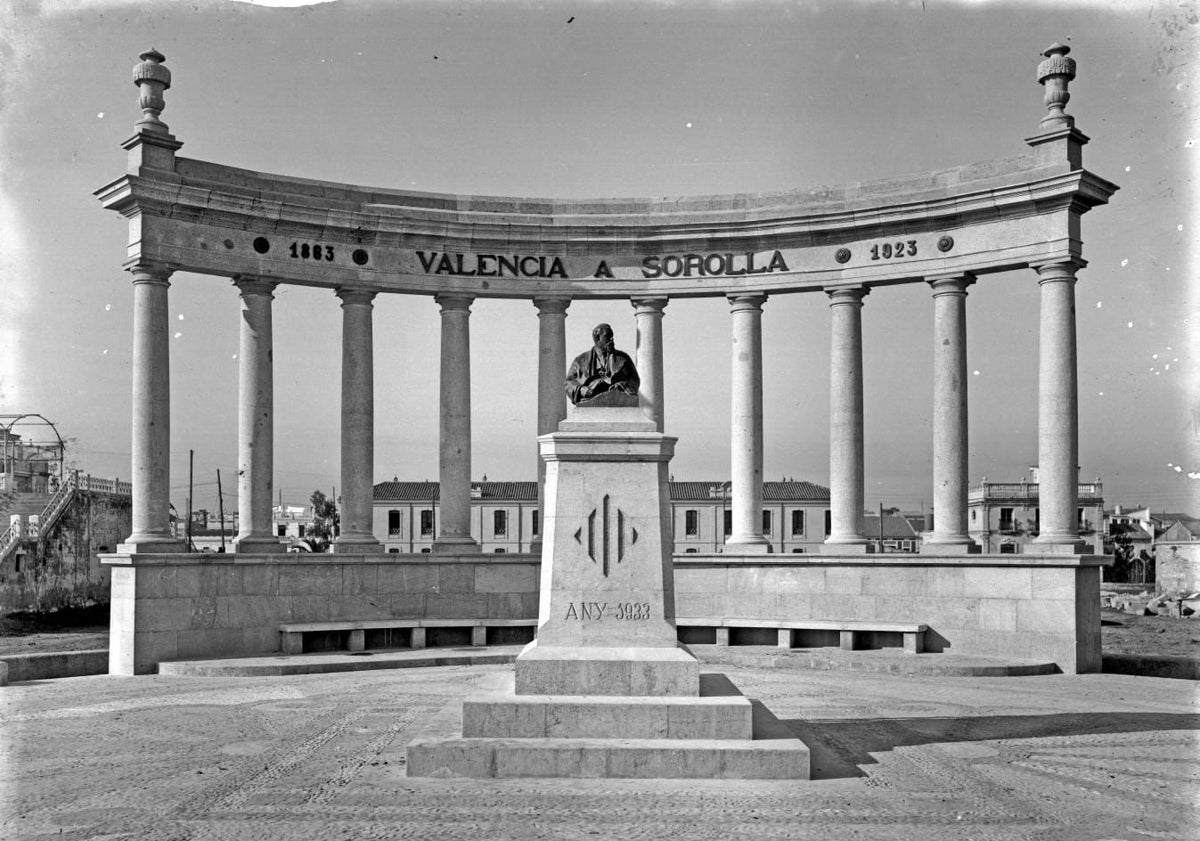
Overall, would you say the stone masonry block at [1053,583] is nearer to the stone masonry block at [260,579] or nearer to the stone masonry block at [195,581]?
the stone masonry block at [260,579]

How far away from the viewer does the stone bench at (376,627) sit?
3956cm

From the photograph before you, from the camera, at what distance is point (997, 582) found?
39156mm

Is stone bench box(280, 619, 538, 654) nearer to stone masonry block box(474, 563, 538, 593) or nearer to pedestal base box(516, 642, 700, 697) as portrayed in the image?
stone masonry block box(474, 563, 538, 593)

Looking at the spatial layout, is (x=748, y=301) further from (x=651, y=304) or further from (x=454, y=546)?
(x=454, y=546)

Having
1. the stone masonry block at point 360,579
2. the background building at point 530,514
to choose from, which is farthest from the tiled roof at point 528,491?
the stone masonry block at point 360,579

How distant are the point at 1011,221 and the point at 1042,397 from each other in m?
6.03

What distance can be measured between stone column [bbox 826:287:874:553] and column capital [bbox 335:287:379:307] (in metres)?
17.0

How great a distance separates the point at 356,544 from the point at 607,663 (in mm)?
23263

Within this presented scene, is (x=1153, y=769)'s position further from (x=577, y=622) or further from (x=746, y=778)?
(x=577, y=622)

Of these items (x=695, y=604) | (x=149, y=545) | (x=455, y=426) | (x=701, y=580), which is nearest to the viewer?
(x=149, y=545)

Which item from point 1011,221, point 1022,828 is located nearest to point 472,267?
point 1011,221

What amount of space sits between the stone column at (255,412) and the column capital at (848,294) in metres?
20.1

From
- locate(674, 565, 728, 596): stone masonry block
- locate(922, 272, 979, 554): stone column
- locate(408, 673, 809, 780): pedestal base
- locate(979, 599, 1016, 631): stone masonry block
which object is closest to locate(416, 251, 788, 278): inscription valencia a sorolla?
locate(922, 272, 979, 554): stone column

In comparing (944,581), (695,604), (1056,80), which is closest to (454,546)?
(695,604)
